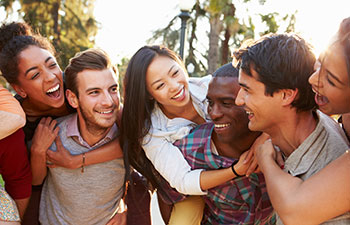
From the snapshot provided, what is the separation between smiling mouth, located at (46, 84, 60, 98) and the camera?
3419mm

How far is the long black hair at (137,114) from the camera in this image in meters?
3.21

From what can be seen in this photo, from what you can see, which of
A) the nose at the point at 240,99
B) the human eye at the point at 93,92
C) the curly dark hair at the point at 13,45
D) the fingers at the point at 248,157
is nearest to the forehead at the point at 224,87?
the nose at the point at 240,99

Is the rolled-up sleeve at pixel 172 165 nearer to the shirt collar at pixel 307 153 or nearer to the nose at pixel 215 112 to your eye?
the nose at pixel 215 112

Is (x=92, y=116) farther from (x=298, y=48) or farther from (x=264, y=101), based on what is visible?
(x=298, y=48)

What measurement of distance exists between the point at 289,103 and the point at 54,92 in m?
2.06

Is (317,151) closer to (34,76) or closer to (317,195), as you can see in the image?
(317,195)

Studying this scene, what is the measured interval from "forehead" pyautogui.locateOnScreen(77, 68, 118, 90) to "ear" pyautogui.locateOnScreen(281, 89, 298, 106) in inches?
59.9

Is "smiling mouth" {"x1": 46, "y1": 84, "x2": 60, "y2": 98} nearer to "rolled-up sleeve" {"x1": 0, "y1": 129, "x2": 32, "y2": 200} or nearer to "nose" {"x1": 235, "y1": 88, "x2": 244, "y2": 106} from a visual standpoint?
"rolled-up sleeve" {"x1": 0, "y1": 129, "x2": 32, "y2": 200}

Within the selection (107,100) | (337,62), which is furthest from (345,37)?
(107,100)

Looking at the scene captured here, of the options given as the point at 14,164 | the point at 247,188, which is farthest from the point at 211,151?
the point at 14,164

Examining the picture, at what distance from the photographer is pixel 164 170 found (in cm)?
298

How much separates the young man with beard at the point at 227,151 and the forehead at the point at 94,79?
81 centimetres

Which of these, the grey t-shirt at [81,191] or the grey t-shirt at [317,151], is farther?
the grey t-shirt at [81,191]

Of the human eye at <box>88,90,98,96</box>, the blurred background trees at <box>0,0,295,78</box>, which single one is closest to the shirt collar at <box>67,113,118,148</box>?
the human eye at <box>88,90,98,96</box>
